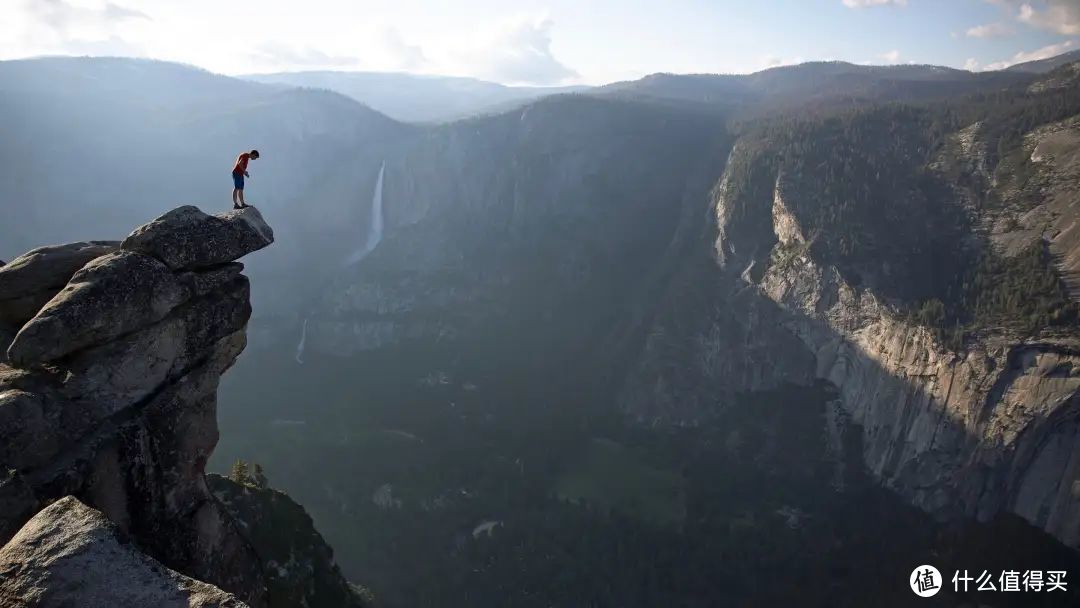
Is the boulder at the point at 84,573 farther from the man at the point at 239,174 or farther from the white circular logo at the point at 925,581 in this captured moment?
the white circular logo at the point at 925,581

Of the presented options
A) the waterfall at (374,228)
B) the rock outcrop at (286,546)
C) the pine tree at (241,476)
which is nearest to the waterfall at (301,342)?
the waterfall at (374,228)

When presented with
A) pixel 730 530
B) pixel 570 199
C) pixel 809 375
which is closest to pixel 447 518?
pixel 730 530

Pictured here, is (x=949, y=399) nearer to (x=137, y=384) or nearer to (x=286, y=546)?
(x=286, y=546)

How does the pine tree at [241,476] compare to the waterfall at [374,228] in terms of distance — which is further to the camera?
the waterfall at [374,228]

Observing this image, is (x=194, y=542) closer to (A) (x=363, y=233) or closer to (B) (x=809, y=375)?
(B) (x=809, y=375)

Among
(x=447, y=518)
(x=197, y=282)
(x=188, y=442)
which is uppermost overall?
(x=197, y=282)

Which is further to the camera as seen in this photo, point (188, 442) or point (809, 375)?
point (809, 375)

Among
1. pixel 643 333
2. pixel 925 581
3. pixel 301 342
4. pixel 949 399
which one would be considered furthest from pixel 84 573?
pixel 301 342
